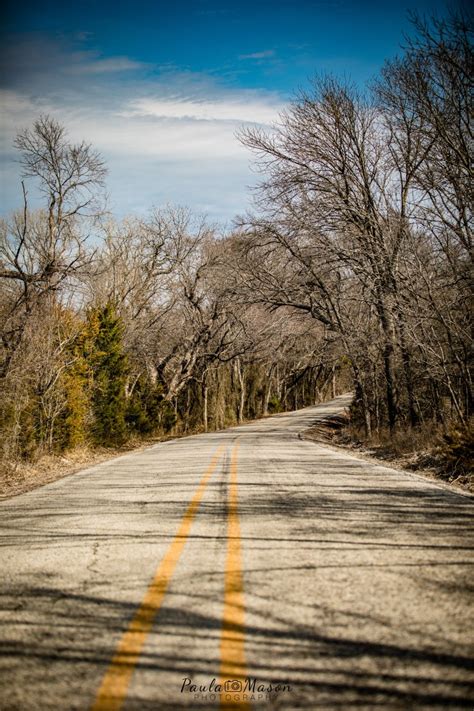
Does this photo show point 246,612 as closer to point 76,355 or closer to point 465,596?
point 465,596

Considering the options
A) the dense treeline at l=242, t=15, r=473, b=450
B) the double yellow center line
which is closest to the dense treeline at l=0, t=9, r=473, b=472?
the dense treeline at l=242, t=15, r=473, b=450

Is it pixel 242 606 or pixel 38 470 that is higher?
pixel 242 606

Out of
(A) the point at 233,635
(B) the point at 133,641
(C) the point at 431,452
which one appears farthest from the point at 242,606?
(C) the point at 431,452

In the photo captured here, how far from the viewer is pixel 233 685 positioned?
239 centimetres

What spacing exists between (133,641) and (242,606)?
0.74 m

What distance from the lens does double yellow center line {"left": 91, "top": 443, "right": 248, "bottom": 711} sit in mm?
2328

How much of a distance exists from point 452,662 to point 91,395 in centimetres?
1813

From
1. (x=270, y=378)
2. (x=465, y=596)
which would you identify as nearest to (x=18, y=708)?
(x=465, y=596)

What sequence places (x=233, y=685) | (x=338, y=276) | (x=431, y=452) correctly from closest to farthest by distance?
1. (x=233, y=685)
2. (x=431, y=452)
3. (x=338, y=276)

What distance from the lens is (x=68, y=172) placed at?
16.4m

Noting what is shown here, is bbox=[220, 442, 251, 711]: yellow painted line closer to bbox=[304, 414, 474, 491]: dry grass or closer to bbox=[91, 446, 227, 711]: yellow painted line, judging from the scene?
bbox=[91, 446, 227, 711]: yellow painted line

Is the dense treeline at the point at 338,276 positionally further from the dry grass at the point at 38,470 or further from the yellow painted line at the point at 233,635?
the yellow painted line at the point at 233,635

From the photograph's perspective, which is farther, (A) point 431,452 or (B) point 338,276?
(B) point 338,276

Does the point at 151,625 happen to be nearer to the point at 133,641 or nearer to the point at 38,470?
the point at 133,641
